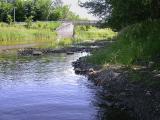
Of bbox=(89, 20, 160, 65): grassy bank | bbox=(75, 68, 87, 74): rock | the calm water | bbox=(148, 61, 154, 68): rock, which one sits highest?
bbox=(89, 20, 160, 65): grassy bank

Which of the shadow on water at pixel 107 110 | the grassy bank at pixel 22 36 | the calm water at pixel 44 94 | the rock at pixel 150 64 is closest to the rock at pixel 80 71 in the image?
the calm water at pixel 44 94

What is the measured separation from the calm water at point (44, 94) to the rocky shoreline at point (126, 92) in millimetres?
983

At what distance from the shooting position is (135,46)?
37562 millimetres

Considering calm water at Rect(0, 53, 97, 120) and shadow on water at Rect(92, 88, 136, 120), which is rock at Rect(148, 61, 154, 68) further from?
shadow on water at Rect(92, 88, 136, 120)

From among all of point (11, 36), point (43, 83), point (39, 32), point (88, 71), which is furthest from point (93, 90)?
point (39, 32)

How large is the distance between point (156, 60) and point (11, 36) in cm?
6401

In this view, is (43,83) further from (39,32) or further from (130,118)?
(39,32)

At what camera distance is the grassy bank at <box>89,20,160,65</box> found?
35500mm

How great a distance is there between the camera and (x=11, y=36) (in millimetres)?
93250

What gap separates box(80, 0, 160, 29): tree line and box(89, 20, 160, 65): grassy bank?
764mm

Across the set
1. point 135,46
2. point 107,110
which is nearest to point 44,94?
point 107,110

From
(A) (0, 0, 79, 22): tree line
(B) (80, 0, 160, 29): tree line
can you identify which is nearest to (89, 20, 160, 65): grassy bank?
(B) (80, 0, 160, 29): tree line

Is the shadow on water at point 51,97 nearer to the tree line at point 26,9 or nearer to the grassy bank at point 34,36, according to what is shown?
the grassy bank at point 34,36

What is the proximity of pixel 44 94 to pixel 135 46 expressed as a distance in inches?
469
